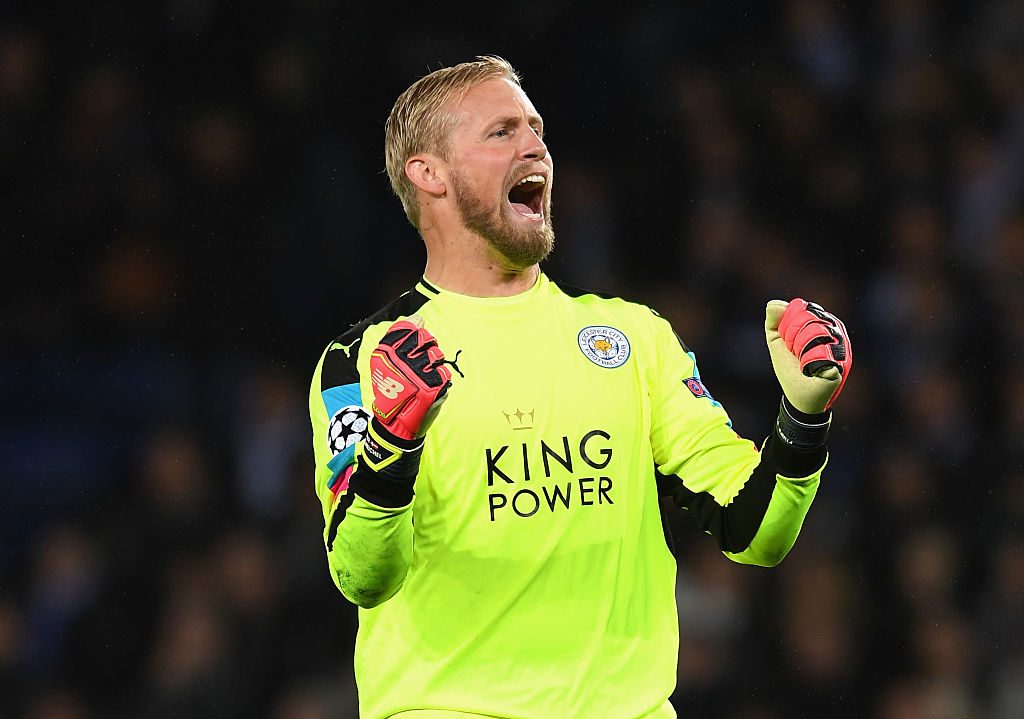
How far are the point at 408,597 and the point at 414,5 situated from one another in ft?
14.9

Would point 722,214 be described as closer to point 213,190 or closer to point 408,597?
point 213,190

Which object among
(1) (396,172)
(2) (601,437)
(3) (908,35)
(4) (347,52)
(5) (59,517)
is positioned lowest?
(5) (59,517)

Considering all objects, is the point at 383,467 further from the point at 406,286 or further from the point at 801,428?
the point at 406,286

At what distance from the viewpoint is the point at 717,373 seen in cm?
680

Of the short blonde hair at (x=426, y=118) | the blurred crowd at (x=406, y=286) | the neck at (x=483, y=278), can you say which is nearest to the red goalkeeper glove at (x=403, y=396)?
the neck at (x=483, y=278)

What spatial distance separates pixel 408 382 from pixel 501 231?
75 cm

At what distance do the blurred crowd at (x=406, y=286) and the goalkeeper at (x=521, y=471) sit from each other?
286 cm

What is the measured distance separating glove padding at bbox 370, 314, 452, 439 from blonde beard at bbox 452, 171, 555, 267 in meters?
0.63

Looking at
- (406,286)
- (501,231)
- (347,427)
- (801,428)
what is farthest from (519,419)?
(406,286)

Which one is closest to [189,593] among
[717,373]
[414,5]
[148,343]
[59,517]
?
[59,517]

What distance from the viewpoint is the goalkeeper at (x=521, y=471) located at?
3049 mm

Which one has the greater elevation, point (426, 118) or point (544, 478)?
point (426, 118)

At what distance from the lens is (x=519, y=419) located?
128 inches

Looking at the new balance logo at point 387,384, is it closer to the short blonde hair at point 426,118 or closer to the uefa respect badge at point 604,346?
the uefa respect badge at point 604,346
